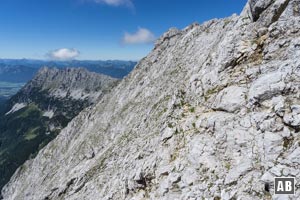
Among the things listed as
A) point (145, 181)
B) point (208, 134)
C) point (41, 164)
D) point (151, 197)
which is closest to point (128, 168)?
point (145, 181)

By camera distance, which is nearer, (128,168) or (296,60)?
(296,60)

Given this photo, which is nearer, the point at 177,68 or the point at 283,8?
the point at 283,8

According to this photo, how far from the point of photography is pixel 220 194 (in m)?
22.3

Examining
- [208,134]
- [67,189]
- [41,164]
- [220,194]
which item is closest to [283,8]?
[208,134]

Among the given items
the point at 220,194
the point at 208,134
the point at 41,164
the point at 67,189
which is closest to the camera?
the point at 220,194

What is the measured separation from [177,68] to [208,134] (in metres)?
37.0

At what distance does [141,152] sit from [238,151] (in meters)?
16.7

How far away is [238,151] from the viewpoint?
77.5 ft

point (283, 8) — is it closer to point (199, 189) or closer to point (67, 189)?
point (199, 189)

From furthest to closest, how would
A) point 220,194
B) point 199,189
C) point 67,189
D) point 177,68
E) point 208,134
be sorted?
1. point 177,68
2. point 67,189
3. point 208,134
4. point 199,189
5. point 220,194

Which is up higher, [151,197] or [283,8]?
[283,8]

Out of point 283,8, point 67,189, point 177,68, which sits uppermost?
point 283,8

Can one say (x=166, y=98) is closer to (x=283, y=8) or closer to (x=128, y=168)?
(x=128, y=168)

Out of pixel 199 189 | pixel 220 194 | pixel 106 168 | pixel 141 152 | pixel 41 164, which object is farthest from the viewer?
pixel 41 164
